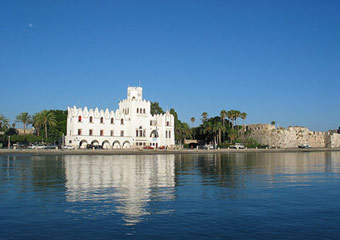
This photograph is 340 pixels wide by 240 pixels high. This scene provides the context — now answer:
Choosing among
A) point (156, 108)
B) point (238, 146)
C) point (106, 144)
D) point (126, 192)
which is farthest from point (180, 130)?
point (126, 192)

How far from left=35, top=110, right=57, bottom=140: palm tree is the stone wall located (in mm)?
52896

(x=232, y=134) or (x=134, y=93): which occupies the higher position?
(x=134, y=93)

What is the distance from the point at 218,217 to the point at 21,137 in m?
74.0

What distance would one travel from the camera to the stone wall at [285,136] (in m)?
98.0

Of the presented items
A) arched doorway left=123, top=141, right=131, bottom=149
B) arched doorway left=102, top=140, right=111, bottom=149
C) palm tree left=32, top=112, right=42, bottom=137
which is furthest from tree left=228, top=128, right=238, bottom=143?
palm tree left=32, top=112, right=42, bottom=137

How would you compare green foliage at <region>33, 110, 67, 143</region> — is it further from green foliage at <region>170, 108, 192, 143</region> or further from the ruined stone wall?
the ruined stone wall

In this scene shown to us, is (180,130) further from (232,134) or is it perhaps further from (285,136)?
(285,136)

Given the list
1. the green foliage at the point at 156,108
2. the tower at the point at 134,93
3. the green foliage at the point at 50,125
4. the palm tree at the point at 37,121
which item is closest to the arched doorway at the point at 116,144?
the tower at the point at 134,93

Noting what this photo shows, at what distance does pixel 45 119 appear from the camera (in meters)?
80.1

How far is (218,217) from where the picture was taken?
13.9 m

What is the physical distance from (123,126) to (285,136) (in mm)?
46298

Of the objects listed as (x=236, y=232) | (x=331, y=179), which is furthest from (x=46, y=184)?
(x=331, y=179)

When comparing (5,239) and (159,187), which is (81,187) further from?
(5,239)

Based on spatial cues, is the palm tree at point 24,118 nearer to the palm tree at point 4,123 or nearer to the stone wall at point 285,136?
the palm tree at point 4,123
